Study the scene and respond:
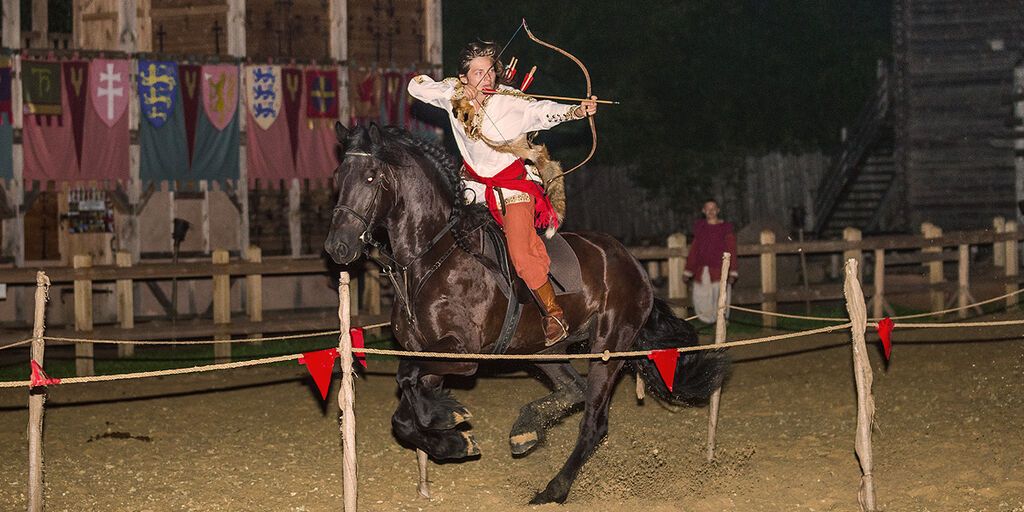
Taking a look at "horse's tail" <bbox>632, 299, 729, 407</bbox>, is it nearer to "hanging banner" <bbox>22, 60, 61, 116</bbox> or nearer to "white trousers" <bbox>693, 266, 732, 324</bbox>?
"white trousers" <bbox>693, 266, 732, 324</bbox>

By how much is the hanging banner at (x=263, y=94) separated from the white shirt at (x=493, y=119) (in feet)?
31.3

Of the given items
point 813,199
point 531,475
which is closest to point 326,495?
point 531,475

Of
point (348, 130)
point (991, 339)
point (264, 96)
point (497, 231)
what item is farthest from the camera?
point (264, 96)

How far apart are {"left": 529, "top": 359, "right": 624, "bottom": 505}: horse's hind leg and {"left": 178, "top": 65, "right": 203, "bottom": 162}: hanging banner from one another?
399 inches

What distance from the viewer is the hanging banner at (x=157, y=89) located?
15867 millimetres

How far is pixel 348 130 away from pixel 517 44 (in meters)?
25.1

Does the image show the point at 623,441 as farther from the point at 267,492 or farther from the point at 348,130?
the point at 348,130

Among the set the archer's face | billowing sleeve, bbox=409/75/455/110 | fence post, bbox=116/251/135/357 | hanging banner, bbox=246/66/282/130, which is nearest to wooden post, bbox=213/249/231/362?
fence post, bbox=116/251/135/357

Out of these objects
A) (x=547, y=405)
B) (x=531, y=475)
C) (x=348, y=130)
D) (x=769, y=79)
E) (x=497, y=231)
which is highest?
(x=769, y=79)

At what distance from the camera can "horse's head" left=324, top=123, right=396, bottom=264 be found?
6.59 meters

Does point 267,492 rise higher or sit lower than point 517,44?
lower

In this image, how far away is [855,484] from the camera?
7.38 m

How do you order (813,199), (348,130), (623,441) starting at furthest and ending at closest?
(813,199), (623,441), (348,130)

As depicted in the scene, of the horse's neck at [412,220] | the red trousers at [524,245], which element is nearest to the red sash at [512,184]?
the red trousers at [524,245]
